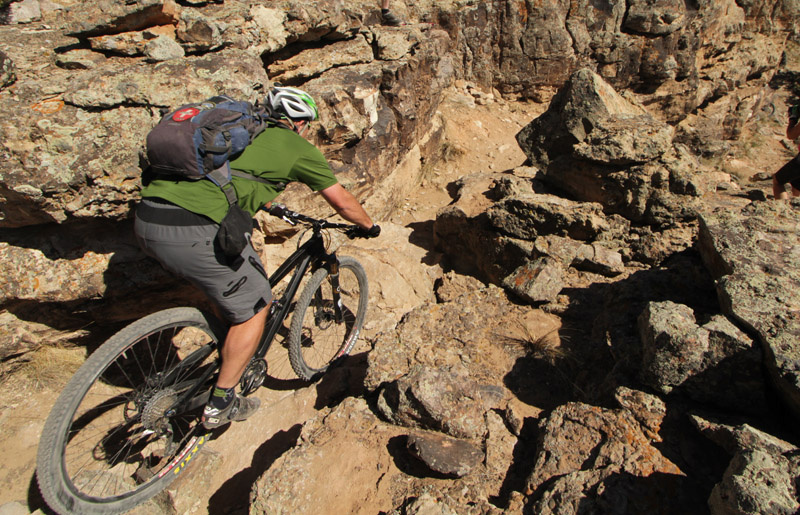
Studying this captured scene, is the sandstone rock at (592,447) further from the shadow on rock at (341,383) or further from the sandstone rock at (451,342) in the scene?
Answer: the shadow on rock at (341,383)

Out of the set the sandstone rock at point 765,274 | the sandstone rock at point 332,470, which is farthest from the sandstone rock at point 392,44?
the sandstone rock at point 332,470

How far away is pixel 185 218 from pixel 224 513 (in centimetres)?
192

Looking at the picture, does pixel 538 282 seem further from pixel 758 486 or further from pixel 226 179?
pixel 226 179

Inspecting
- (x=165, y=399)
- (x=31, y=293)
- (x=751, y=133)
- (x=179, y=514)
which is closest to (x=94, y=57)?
(x=31, y=293)

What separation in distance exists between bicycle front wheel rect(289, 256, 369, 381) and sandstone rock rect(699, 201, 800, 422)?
266 cm

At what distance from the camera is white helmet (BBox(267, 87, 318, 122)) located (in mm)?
2832

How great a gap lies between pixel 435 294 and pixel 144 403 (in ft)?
10.3

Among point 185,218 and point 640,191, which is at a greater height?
point 185,218

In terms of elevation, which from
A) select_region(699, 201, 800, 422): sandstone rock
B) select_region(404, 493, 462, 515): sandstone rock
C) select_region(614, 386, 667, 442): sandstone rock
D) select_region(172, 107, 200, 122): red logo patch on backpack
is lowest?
select_region(404, 493, 462, 515): sandstone rock

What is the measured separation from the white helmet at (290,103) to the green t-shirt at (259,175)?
0.24 metres

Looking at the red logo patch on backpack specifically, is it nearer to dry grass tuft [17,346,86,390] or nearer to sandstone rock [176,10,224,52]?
dry grass tuft [17,346,86,390]

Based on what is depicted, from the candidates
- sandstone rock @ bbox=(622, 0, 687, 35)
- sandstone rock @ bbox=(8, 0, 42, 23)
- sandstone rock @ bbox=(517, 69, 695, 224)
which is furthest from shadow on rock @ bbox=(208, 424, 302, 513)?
sandstone rock @ bbox=(622, 0, 687, 35)

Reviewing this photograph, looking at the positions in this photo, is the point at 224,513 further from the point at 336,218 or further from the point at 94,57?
the point at 94,57

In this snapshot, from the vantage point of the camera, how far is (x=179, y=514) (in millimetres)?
2746
